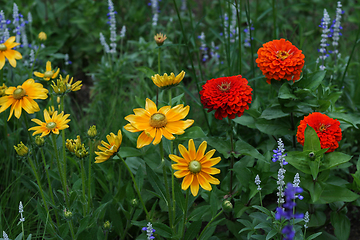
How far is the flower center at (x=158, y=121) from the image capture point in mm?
1140

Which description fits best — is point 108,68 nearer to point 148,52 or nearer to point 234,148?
point 148,52

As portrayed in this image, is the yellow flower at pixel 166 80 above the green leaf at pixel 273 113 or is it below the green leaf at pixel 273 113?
above

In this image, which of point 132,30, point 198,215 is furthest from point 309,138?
point 132,30

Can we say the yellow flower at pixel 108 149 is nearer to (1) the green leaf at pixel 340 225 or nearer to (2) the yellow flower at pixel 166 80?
(2) the yellow flower at pixel 166 80

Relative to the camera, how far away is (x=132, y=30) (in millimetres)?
3502

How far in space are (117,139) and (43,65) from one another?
2.03 metres

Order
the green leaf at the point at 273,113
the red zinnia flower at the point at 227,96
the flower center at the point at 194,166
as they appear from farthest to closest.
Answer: the green leaf at the point at 273,113, the red zinnia flower at the point at 227,96, the flower center at the point at 194,166

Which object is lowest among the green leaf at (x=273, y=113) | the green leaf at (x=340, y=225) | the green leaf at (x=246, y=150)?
the green leaf at (x=340, y=225)

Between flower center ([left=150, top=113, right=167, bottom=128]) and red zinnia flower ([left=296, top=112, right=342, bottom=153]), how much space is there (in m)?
0.65

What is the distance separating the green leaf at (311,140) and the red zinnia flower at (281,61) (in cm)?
28

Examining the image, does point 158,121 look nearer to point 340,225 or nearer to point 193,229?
point 193,229

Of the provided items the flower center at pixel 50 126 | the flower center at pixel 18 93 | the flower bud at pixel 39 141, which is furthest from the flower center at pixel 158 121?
the flower center at pixel 18 93

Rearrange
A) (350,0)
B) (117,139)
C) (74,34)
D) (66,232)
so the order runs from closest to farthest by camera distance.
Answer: (117,139) < (66,232) < (74,34) < (350,0)

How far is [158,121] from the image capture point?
3.74ft
